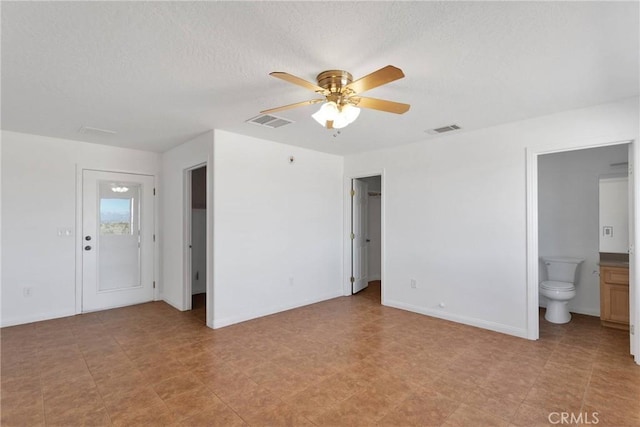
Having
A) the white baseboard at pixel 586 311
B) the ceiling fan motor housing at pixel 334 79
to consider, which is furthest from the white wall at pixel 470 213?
the ceiling fan motor housing at pixel 334 79

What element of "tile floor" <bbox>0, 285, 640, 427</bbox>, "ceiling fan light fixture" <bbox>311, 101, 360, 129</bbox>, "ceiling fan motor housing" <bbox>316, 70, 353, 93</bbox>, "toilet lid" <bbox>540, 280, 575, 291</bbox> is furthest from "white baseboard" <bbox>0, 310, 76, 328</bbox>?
"toilet lid" <bbox>540, 280, 575, 291</bbox>

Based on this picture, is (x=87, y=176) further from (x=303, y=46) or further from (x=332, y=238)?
(x=303, y=46)

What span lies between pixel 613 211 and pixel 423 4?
12.0 feet

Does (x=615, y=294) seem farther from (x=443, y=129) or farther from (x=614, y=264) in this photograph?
(x=443, y=129)

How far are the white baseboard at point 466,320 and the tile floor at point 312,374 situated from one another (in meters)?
0.13

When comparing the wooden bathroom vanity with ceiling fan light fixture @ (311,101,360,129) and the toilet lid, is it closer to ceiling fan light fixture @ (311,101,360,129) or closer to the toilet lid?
the toilet lid

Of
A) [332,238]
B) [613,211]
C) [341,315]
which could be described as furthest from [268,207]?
[613,211]

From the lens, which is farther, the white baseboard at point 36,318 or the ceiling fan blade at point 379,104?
the white baseboard at point 36,318

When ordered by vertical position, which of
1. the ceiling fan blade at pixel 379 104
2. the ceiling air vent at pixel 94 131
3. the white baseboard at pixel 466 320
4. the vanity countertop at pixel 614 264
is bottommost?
the white baseboard at pixel 466 320

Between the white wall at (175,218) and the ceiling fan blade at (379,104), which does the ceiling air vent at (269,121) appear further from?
the ceiling fan blade at (379,104)

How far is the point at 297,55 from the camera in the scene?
208 centimetres

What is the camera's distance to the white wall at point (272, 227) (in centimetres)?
390

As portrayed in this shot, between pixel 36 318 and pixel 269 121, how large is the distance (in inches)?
154

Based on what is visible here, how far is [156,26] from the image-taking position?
5.86ft
